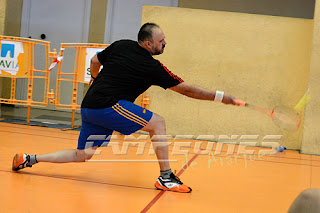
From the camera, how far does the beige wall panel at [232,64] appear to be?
23.7ft

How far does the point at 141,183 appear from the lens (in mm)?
4148

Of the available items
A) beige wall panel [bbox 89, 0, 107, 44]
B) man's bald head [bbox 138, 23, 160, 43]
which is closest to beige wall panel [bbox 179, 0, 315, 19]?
beige wall panel [bbox 89, 0, 107, 44]

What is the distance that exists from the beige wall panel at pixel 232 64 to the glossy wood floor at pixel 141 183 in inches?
52.9

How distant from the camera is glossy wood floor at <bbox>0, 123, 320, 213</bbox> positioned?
3.32 m

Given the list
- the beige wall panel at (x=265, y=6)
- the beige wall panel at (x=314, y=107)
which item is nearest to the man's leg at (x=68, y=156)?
the beige wall panel at (x=314, y=107)

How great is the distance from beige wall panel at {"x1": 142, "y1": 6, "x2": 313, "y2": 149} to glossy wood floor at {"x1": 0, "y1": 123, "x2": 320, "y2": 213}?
134cm

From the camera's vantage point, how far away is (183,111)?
7.59m

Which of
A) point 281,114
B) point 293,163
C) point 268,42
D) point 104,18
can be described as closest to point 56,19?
point 104,18

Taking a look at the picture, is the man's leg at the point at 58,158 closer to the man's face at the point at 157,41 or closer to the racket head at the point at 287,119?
the man's face at the point at 157,41

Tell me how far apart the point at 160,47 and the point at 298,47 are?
407 centimetres

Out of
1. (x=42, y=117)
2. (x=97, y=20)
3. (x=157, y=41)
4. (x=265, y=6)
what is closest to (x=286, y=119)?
(x=157, y=41)

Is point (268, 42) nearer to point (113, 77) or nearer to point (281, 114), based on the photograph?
point (281, 114)

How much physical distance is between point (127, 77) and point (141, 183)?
43.1 inches

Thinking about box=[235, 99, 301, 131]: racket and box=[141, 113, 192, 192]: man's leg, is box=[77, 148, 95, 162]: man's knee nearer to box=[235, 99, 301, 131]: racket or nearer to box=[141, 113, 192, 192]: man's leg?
box=[141, 113, 192, 192]: man's leg
